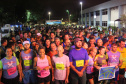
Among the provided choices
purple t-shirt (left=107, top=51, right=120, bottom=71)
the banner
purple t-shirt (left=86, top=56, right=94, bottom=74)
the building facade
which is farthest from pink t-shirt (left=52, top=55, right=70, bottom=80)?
the building facade

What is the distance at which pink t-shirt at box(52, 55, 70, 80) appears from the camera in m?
4.32

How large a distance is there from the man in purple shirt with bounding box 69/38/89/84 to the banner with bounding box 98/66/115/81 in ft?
2.12

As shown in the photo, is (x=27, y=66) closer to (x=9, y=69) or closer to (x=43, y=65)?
(x=9, y=69)

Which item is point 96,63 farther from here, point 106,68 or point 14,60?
point 14,60

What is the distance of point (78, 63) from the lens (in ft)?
14.5

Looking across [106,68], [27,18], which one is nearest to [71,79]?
[106,68]

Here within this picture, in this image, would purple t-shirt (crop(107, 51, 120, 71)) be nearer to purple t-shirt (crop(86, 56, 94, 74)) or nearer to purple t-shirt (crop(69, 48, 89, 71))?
purple t-shirt (crop(86, 56, 94, 74))

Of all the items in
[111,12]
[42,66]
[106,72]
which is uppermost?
[111,12]

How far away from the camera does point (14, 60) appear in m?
4.49

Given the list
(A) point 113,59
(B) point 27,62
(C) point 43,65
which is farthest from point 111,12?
(C) point 43,65

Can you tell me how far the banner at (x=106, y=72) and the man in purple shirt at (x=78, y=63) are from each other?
2.12 feet

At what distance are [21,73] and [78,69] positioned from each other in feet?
6.08

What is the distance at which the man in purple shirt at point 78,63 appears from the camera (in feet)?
14.3

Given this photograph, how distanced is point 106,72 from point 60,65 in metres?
1.58
